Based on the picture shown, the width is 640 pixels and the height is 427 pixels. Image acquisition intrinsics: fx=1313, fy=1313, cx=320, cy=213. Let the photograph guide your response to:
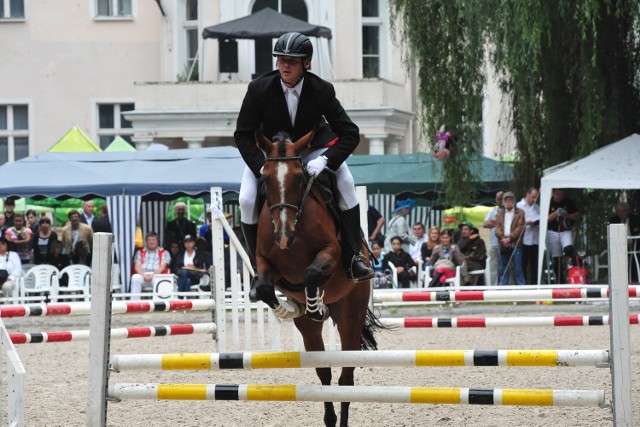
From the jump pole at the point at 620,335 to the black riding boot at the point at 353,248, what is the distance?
1670 millimetres

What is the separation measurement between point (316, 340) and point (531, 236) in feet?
39.3

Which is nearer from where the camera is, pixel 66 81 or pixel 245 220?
pixel 245 220

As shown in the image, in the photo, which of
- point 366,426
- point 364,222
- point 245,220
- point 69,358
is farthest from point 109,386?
point 69,358

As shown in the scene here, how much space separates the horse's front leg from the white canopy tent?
459 inches

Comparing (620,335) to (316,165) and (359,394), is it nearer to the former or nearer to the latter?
(359,394)

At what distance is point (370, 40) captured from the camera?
3659cm

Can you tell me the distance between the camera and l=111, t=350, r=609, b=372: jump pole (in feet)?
22.2

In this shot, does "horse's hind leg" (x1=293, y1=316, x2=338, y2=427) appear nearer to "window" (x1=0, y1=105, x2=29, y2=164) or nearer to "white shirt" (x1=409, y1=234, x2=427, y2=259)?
"white shirt" (x1=409, y1=234, x2=427, y2=259)

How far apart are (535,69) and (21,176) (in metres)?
8.57

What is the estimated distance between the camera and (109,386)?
7.24m

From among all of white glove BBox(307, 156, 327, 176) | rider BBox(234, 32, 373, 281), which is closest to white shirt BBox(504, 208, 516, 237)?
rider BBox(234, 32, 373, 281)

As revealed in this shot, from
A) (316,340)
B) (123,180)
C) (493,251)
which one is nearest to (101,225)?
(123,180)

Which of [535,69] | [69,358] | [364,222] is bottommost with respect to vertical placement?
[69,358]

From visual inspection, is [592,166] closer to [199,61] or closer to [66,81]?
[199,61]
